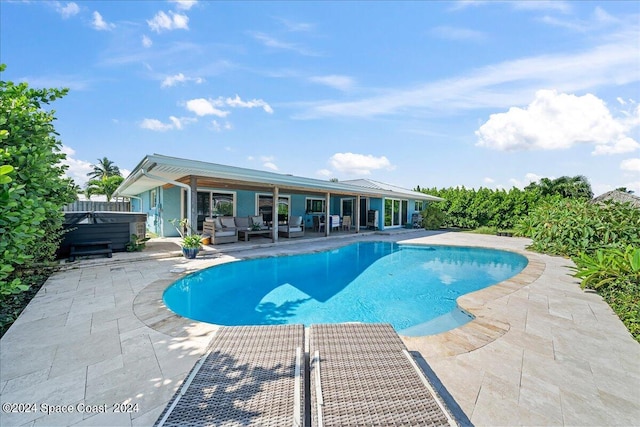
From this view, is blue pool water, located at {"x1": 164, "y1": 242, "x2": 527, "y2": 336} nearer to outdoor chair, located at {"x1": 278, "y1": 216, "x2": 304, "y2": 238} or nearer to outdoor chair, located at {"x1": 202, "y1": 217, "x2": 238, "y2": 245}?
outdoor chair, located at {"x1": 202, "y1": 217, "x2": 238, "y2": 245}

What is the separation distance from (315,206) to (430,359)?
13750mm

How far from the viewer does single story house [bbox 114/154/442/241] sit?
297 inches

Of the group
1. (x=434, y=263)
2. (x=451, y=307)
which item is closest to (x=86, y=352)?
(x=451, y=307)

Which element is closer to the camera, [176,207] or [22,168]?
[22,168]

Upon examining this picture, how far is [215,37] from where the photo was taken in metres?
8.02

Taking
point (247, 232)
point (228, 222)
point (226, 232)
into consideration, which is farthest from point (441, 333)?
point (228, 222)

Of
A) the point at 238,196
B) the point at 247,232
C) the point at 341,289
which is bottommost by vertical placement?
the point at 341,289

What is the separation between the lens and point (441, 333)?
3365 mm

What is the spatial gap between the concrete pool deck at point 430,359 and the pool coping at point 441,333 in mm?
21

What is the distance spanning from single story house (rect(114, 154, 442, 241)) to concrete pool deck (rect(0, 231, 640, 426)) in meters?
3.60

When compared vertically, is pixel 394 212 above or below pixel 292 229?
above

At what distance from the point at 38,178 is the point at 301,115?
12.3 metres

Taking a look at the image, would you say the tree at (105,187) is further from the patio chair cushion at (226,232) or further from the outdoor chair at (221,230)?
the patio chair cushion at (226,232)

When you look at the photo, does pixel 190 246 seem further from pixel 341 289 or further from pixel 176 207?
pixel 176 207
